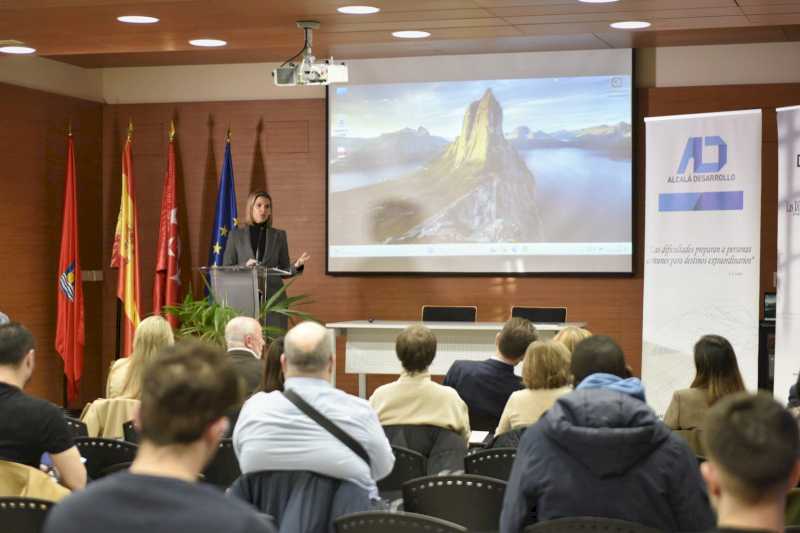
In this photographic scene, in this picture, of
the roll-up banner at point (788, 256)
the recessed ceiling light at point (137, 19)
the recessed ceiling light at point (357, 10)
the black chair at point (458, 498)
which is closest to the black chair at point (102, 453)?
the black chair at point (458, 498)

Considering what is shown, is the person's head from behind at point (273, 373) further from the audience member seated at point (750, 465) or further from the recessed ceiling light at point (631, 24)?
the recessed ceiling light at point (631, 24)

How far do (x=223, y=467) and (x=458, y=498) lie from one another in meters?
1.20

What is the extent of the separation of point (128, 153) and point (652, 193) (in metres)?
5.34

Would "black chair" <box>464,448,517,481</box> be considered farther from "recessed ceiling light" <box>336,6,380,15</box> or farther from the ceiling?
"recessed ceiling light" <box>336,6,380,15</box>

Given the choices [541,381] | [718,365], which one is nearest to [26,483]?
[541,381]

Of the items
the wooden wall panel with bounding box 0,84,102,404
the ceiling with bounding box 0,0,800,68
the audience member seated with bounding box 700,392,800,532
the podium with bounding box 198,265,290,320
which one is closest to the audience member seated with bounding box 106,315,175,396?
the ceiling with bounding box 0,0,800,68

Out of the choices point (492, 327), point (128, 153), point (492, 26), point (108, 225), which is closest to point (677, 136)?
point (492, 26)

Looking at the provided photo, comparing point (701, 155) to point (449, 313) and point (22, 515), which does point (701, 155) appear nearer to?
point (449, 313)

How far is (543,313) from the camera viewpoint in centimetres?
914

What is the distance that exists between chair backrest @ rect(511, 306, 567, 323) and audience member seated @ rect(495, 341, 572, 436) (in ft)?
14.8

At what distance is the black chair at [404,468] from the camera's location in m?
4.01

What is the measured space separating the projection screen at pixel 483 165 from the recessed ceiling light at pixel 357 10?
3.33 m

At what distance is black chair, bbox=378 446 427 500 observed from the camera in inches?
158

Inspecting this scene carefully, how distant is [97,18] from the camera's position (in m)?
6.93
